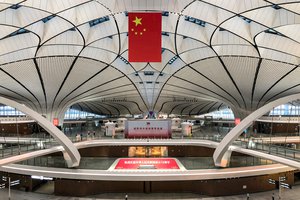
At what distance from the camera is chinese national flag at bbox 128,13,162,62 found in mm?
20297

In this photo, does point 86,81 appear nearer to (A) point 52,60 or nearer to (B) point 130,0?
(A) point 52,60

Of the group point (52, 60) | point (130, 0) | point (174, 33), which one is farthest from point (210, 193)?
point (52, 60)

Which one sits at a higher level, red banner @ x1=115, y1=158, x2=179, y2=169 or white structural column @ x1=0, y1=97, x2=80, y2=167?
white structural column @ x1=0, y1=97, x2=80, y2=167

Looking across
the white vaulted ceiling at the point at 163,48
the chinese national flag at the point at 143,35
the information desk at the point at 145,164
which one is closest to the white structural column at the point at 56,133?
the information desk at the point at 145,164

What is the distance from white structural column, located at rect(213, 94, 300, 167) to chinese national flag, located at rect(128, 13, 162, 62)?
10.6 meters

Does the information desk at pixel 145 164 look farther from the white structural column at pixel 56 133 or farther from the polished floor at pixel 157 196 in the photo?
the white structural column at pixel 56 133

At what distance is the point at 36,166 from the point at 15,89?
689 inches

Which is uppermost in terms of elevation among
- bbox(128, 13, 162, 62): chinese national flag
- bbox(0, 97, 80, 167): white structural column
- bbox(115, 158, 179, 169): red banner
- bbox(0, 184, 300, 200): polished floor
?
bbox(128, 13, 162, 62): chinese national flag

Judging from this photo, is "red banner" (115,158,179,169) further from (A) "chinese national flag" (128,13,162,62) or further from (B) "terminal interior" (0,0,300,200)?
(A) "chinese national flag" (128,13,162,62)

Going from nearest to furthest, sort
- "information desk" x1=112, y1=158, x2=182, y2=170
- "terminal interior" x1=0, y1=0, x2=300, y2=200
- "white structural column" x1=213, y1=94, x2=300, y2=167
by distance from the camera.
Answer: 1. "white structural column" x1=213, y1=94, x2=300, y2=167
2. "terminal interior" x1=0, y1=0, x2=300, y2=200
3. "information desk" x1=112, y1=158, x2=182, y2=170

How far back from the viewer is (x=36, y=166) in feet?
90.7

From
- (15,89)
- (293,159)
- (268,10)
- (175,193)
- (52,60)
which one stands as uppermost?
(268,10)

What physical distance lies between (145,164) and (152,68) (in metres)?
18.7

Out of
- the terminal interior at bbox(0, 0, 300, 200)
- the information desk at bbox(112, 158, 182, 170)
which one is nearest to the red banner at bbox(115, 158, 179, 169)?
the information desk at bbox(112, 158, 182, 170)
